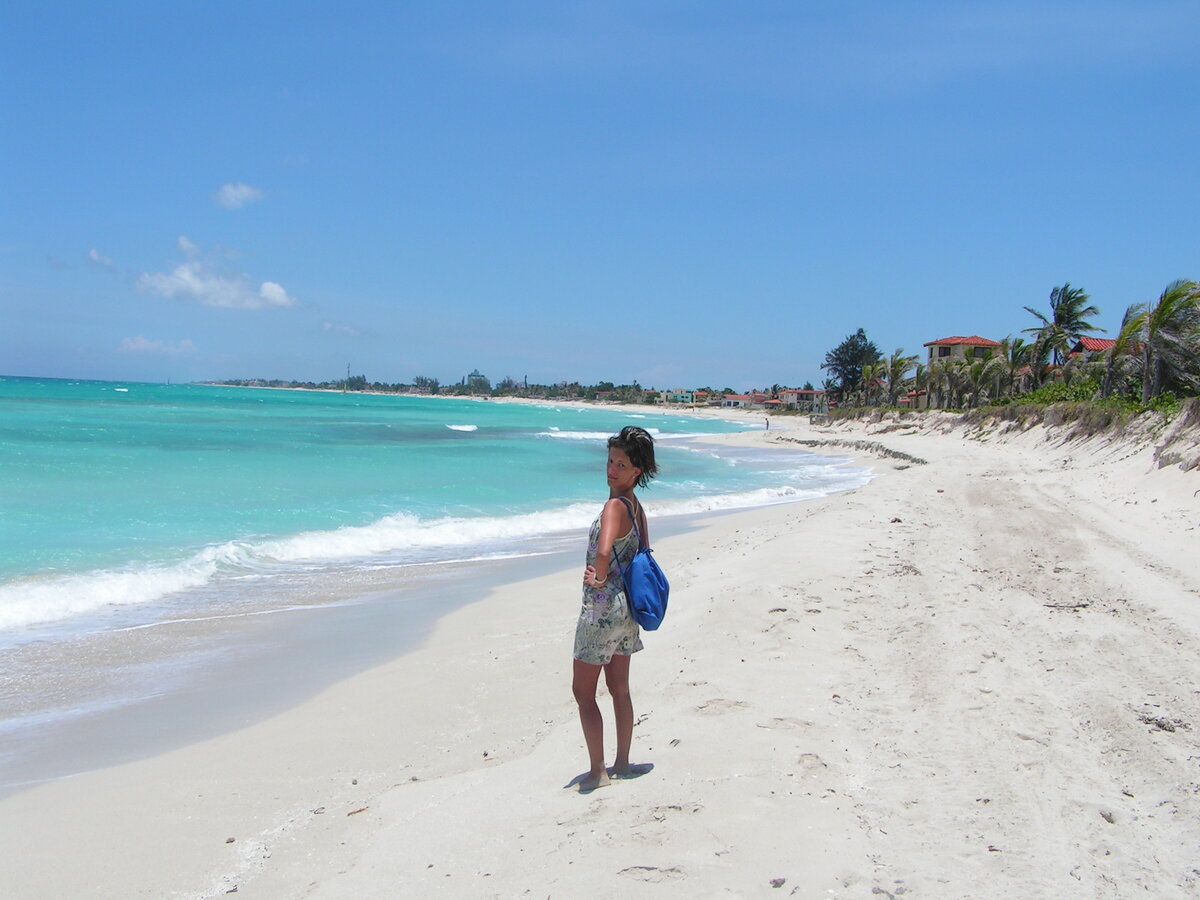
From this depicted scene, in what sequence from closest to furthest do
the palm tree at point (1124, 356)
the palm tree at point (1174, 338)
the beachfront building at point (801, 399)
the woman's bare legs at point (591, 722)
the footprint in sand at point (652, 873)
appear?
the footprint in sand at point (652, 873) < the woman's bare legs at point (591, 722) < the palm tree at point (1174, 338) < the palm tree at point (1124, 356) < the beachfront building at point (801, 399)

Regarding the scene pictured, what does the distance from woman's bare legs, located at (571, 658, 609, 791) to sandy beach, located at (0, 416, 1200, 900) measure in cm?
11

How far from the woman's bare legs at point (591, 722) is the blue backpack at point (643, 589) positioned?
12.2 inches

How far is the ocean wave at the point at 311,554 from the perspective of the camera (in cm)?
863

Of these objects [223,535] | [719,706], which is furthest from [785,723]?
[223,535]

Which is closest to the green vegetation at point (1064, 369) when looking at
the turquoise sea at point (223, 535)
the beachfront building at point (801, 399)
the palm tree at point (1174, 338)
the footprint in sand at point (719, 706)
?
the palm tree at point (1174, 338)

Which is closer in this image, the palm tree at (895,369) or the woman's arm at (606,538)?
Answer: the woman's arm at (606,538)

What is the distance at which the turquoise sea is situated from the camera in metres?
7.12

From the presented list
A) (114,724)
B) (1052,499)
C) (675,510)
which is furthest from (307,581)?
(1052,499)

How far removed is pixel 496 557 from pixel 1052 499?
10.4 m

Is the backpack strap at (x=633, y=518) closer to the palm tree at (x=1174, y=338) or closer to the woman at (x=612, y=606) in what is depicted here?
the woman at (x=612, y=606)

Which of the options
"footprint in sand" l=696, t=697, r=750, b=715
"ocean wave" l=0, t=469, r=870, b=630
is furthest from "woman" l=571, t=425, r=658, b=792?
"ocean wave" l=0, t=469, r=870, b=630

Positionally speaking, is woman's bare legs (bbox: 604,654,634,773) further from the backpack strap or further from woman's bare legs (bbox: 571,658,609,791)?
the backpack strap

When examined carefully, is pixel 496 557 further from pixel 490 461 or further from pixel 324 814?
pixel 490 461

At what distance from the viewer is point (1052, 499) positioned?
47.8 feet
